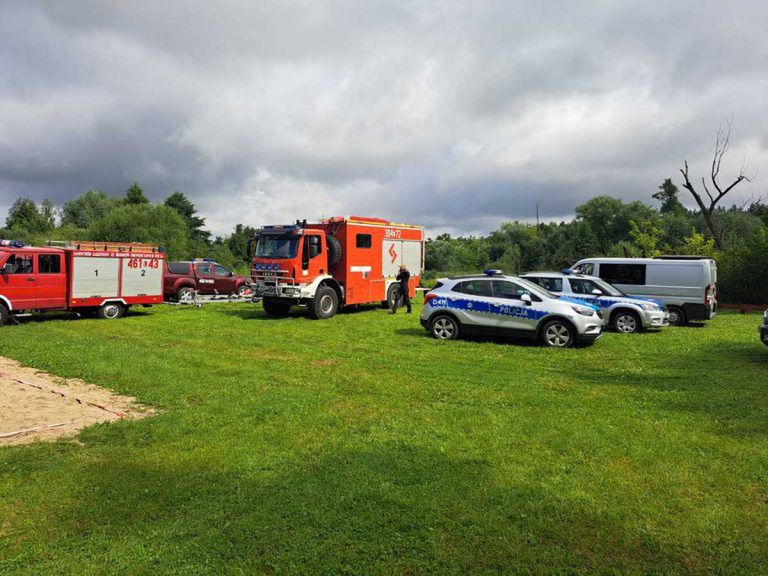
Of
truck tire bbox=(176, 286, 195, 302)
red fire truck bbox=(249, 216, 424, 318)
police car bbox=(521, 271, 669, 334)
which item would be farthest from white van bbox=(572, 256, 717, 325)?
truck tire bbox=(176, 286, 195, 302)

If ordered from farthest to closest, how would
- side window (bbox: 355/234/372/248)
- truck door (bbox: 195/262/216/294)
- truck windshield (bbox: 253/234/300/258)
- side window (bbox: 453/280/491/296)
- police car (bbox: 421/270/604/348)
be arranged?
truck door (bbox: 195/262/216/294) → side window (bbox: 355/234/372/248) → truck windshield (bbox: 253/234/300/258) → side window (bbox: 453/280/491/296) → police car (bbox: 421/270/604/348)

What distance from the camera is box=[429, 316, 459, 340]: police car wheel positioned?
11.9 metres

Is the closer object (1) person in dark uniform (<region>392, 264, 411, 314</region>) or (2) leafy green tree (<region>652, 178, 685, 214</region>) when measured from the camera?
(1) person in dark uniform (<region>392, 264, 411, 314</region>)

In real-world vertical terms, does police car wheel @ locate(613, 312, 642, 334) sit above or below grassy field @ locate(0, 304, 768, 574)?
above

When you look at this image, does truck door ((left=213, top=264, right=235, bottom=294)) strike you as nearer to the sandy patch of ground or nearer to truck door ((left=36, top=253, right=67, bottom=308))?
truck door ((left=36, top=253, right=67, bottom=308))

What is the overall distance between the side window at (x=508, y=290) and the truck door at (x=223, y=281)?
1431cm

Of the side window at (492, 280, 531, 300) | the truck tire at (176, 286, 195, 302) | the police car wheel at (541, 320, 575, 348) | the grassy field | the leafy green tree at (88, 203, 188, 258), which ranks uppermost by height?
the leafy green tree at (88, 203, 188, 258)

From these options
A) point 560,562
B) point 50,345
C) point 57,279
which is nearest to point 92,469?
point 560,562

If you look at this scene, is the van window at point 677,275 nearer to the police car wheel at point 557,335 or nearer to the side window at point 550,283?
the side window at point 550,283

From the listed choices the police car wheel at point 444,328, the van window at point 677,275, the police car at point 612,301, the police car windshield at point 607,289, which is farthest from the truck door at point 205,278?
the van window at point 677,275

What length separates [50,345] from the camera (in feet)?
34.1

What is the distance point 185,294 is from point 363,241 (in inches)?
321

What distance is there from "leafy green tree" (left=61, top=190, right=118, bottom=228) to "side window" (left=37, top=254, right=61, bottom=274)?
6258 centimetres

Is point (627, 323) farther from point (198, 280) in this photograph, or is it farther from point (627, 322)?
point (198, 280)
